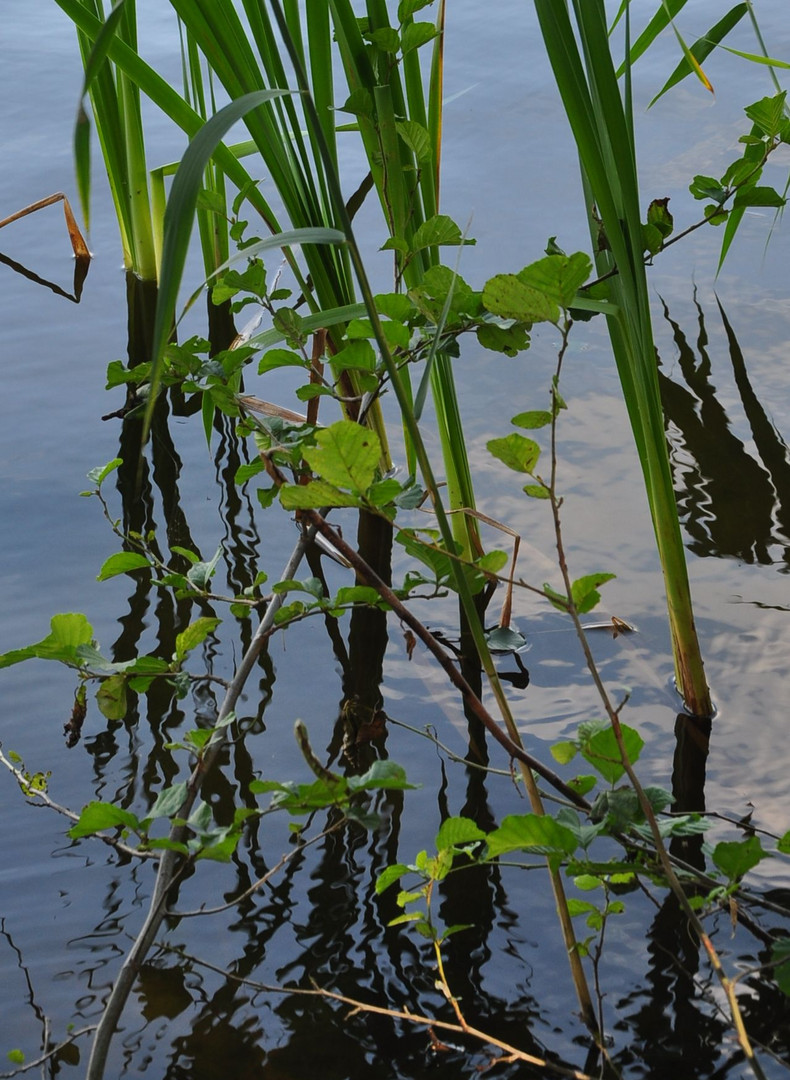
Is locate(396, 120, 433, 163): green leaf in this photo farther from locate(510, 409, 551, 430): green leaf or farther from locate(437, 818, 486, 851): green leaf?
locate(437, 818, 486, 851): green leaf

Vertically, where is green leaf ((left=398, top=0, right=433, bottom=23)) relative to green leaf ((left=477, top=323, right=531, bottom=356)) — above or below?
above

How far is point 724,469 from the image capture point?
1.79m

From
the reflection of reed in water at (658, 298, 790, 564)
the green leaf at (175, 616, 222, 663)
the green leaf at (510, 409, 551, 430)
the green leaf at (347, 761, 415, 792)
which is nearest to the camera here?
the green leaf at (347, 761, 415, 792)

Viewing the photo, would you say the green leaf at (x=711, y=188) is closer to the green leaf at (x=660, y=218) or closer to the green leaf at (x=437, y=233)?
the green leaf at (x=660, y=218)

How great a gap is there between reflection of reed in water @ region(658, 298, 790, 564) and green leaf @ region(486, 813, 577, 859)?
3.21 feet

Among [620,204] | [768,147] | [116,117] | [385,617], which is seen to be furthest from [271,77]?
[116,117]

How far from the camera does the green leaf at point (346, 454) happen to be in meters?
0.71

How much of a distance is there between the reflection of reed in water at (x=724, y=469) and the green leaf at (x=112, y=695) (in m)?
1.00

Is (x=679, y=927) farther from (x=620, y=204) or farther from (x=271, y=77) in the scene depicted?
(x=271, y=77)

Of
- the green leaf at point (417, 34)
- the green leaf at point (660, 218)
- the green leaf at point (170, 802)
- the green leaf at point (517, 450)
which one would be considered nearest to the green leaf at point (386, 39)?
the green leaf at point (417, 34)

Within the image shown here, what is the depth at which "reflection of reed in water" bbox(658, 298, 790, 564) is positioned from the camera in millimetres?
1645

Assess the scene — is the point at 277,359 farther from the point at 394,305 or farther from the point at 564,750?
the point at 564,750

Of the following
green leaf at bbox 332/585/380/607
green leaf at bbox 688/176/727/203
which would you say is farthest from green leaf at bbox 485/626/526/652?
green leaf at bbox 688/176/727/203

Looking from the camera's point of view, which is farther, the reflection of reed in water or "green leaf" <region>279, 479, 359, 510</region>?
the reflection of reed in water
